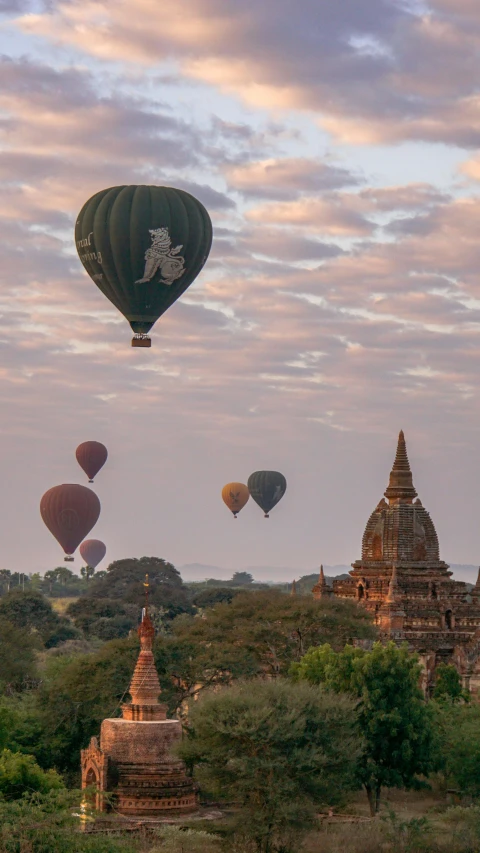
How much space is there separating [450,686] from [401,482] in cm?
1814

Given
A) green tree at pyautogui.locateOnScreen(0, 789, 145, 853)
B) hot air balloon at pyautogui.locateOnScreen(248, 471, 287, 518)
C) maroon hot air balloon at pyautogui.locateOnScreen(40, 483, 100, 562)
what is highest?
hot air balloon at pyautogui.locateOnScreen(248, 471, 287, 518)

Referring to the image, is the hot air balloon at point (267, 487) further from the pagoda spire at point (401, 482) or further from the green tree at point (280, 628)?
the green tree at point (280, 628)

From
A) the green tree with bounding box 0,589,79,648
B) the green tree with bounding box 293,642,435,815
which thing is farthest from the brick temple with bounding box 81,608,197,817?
the green tree with bounding box 0,589,79,648

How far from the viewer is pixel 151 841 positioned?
52.6 metres

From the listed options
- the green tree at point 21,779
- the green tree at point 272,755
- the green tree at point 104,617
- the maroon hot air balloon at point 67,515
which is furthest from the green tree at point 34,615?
the green tree at point 272,755

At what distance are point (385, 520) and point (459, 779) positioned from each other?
30.4m

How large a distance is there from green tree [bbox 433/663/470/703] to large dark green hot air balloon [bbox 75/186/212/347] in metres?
20.6


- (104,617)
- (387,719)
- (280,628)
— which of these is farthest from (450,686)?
(104,617)

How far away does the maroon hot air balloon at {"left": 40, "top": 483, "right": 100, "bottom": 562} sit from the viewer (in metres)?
153

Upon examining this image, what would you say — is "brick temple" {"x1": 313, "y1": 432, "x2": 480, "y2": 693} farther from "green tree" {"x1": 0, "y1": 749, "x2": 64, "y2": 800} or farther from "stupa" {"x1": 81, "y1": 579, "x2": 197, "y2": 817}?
"green tree" {"x1": 0, "y1": 749, "x2": 64, "y2": 800}

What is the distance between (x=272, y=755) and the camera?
53438 mm

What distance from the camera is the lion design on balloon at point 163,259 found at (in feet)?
268

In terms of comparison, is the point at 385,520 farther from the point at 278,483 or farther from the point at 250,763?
the point at 278,483

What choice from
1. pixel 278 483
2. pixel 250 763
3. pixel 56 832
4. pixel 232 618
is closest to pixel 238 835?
pixel 250 763
